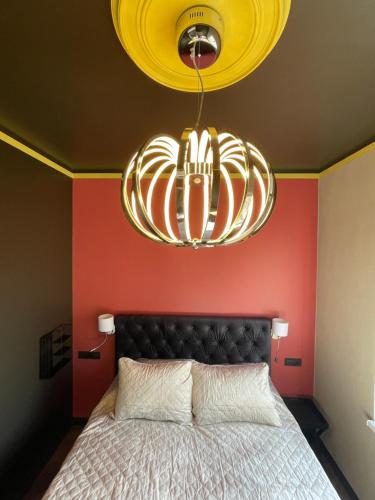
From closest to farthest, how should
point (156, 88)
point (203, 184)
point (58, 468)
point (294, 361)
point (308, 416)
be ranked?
point (203, 184) < point (156, 88) < point (58, 468) < point (308, 416) < point (294, 361)

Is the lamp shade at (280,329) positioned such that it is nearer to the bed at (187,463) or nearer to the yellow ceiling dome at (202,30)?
the bed at (187,463)

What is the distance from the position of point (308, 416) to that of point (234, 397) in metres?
0.90

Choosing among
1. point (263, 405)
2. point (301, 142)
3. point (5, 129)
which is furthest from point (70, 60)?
point (263, 405)

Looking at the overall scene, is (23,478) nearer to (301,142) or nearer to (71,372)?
(71,372)

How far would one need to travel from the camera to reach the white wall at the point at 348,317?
5.44 ft

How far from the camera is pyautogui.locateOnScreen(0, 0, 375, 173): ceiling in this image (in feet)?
2.52

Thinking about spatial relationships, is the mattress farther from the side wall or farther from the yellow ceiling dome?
the yellow ceiling dome

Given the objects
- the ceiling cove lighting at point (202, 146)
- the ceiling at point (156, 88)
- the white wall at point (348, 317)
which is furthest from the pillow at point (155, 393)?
the ceiling at point (156, 88)

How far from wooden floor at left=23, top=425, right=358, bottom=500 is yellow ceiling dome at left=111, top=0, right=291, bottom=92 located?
2909mm

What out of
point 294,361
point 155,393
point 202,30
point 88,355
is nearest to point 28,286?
point 88,355

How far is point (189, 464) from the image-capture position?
54.1 inches

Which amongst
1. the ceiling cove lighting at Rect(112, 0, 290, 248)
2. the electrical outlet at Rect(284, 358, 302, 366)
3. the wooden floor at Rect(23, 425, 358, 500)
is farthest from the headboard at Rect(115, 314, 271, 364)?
the ceiling cove lighting at Rect(112, 0, 290, 248)

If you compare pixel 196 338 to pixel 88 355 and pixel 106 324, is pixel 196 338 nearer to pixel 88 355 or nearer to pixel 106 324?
pixel 106 324

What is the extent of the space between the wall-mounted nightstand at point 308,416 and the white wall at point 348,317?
0.32 ft
